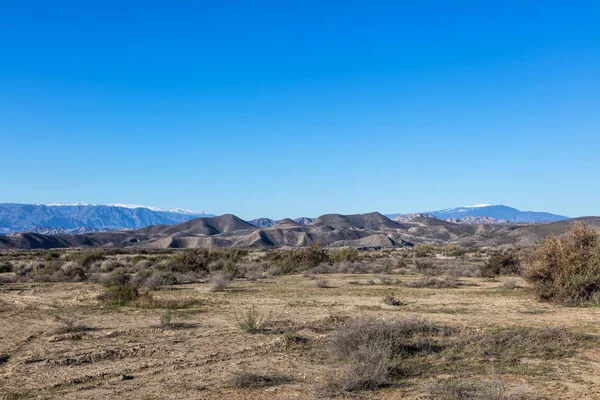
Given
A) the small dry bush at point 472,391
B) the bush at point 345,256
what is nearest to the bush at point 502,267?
the bush at point 345,256

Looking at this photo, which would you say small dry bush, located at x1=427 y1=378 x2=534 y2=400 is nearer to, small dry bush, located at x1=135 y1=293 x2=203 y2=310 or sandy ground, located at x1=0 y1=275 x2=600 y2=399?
sandy ground, located at x1=0 y1=275 x2=600 y2=399

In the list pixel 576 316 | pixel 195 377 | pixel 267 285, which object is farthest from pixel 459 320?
pixel 267 285

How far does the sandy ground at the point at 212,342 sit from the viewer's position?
912 centimetres

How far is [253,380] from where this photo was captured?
9.38 meters

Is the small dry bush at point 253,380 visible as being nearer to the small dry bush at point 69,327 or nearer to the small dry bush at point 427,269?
the small dry bush at point 69,327

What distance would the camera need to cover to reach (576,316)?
16875 mm

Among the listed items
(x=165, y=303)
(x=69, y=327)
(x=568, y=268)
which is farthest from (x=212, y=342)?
(x=568, y=268)

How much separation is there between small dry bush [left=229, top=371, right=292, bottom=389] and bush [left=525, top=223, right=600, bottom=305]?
14.0 meters

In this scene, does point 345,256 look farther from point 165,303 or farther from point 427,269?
point 165,303

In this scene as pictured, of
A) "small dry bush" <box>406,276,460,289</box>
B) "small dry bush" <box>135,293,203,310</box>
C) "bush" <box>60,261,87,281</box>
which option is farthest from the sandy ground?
"bush" <box>60,261,87,281</box>

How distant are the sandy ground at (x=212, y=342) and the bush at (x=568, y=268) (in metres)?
0.84

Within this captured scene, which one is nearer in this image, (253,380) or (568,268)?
(253,380)

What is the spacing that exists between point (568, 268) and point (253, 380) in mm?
15105

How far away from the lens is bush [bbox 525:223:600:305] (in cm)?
1942
